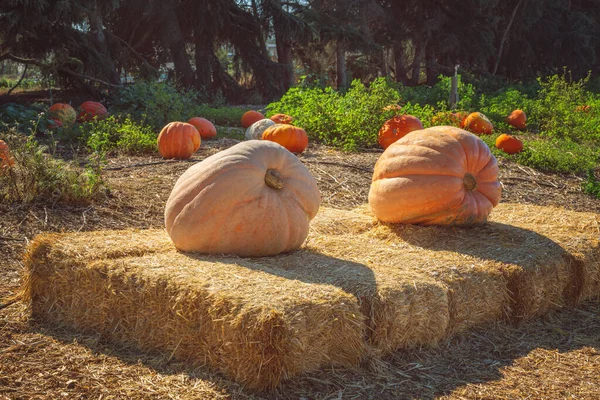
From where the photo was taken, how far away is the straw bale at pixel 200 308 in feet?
8.88

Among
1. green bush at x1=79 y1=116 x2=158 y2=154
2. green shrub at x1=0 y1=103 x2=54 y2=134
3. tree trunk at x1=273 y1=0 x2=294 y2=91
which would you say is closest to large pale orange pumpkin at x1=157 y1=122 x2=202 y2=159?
green bush at x1=79 y1=116 x2=158 y2=154

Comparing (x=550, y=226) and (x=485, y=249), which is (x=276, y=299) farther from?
(x=550, y=226)

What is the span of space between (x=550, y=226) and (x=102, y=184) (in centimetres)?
342

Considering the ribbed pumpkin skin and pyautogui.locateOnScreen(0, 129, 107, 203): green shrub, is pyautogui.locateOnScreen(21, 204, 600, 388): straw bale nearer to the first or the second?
pyautogui.locateOnScreen(0, 129, 107, 203): green shrub

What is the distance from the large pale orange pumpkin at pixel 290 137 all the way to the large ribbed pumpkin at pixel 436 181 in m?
2.91

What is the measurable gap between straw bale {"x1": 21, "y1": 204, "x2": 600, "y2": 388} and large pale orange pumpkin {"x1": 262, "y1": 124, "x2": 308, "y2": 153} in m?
3.12

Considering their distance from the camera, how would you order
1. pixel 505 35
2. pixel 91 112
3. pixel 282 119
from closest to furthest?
pixel 282 119 < pixel 91 112 < pixel 505 35

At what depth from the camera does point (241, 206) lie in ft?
12.2

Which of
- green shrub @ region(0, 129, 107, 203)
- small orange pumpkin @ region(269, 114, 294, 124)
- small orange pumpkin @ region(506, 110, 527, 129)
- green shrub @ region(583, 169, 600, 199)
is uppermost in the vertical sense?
green shrub @ region(0, 129, 107, 203)

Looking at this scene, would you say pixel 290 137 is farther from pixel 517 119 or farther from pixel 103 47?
pixel 103 47

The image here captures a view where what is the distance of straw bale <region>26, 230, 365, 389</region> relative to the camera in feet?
8.88

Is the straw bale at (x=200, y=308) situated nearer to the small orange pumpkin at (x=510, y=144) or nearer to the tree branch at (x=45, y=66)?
the small orange pumpkin at (x=510, y=144)

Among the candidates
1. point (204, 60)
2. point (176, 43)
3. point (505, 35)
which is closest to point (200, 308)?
point (176, 43)

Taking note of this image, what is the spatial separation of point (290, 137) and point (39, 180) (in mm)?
3193
